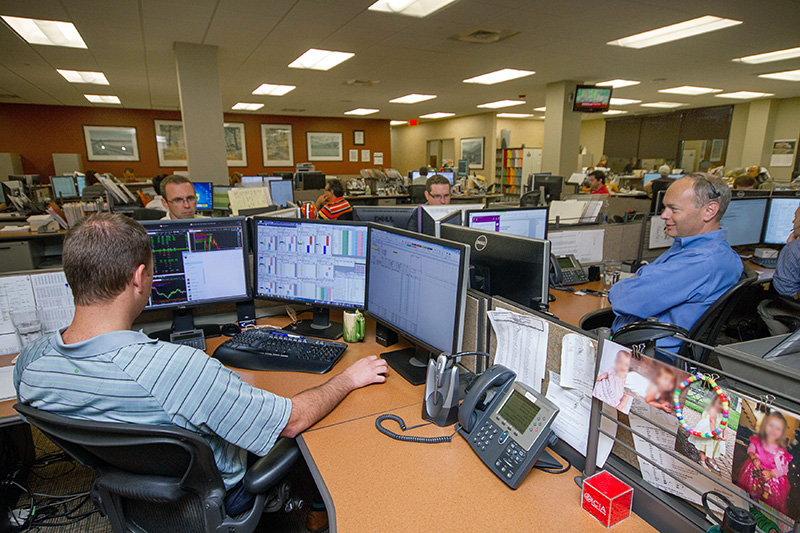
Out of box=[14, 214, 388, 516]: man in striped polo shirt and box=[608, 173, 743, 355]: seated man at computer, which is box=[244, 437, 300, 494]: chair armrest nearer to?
box=[14, 214, 388, 516]: man in striped polo shirt

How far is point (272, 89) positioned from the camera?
310 inches

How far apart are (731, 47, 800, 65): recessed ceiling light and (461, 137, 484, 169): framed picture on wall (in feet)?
22.8

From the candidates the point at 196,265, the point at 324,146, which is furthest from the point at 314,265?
the point at 324,146

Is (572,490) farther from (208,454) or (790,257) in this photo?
(790,257)

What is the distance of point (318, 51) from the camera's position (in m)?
5.26

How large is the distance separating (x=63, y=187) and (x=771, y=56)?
35.4 ft

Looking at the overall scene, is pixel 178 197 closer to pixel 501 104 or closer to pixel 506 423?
pixel 506 423

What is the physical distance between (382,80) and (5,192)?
5.87 meters

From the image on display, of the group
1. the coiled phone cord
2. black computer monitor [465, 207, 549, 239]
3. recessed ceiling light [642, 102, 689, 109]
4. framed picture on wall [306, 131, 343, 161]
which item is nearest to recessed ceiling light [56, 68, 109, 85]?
framed picture on wall [306, 131, 343, 161]

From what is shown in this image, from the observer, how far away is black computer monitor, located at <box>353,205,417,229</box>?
2.23m

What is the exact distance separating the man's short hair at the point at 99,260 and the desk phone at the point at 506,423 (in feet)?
2.86

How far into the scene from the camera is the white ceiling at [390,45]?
12.3ft

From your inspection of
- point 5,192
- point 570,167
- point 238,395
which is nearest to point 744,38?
point 570,167

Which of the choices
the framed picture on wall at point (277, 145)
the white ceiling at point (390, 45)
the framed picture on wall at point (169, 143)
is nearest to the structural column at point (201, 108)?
the white ceiling at point (390, 45)
